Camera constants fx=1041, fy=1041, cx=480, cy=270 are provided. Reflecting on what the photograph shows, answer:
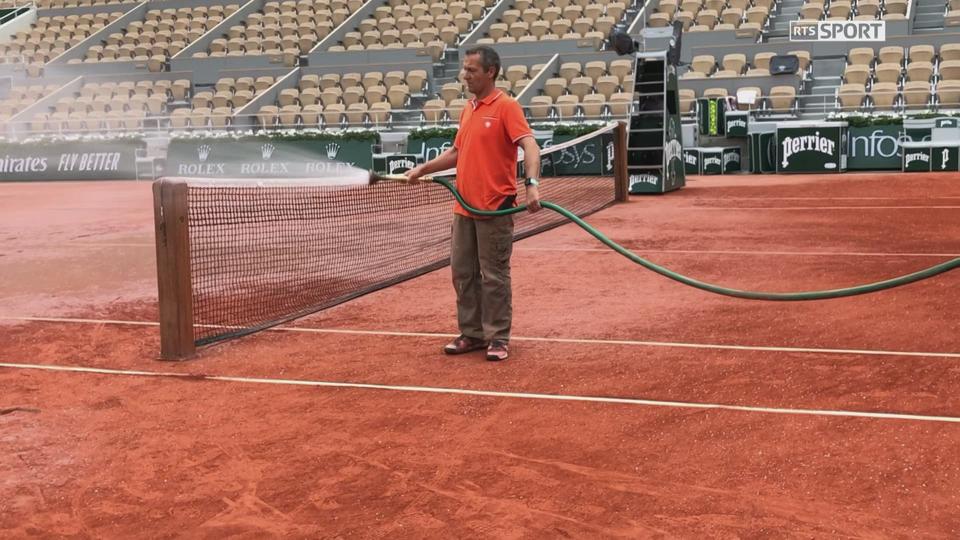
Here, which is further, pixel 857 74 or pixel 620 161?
pixel 857 74

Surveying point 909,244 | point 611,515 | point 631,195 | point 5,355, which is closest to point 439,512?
point 611,515

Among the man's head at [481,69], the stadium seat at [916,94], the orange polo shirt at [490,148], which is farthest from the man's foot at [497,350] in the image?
the stadium seat at [916,94]

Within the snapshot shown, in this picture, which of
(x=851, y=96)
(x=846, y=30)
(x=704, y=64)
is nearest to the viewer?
(x=851, y=96)

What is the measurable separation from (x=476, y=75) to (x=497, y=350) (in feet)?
5.57

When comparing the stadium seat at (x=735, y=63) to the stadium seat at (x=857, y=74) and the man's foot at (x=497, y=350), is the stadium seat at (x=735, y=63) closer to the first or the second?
the stadium seat at (x=857, y=74)

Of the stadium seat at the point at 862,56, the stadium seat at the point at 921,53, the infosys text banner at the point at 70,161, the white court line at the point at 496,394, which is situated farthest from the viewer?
the infosys text banner at the point at 70,161

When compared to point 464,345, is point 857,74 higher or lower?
higher

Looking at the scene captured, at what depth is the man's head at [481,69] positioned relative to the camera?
6.27 m

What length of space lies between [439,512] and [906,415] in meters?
2.47

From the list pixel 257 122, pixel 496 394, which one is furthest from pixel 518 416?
pixel 257 122

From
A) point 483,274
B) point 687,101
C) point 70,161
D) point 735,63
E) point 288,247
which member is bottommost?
point 288,247

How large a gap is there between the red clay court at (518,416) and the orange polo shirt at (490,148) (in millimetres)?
1055

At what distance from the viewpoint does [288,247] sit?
12.2m

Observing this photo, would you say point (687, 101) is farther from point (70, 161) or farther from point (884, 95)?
point (70, 161)
